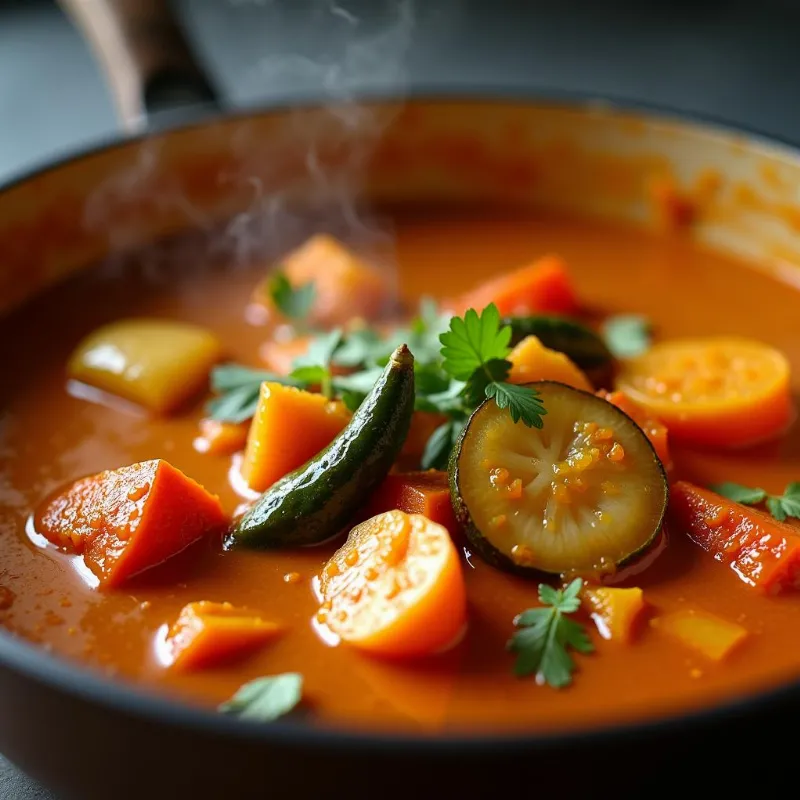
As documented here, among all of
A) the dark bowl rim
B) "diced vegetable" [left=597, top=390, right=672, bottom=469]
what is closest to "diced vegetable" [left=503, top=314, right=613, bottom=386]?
"diced vegetable" [left=597, top=390, right=672, bottom=469]

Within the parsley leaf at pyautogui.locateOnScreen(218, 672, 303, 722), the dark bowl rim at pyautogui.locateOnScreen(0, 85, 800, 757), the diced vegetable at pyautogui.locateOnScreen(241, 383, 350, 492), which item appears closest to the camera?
the dark bowl rim at pyautogui.locateOnScreen(0, 85, 800, 757)

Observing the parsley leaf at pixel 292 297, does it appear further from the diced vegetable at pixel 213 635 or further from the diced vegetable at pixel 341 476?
the diced vegetable at pixel 213 635

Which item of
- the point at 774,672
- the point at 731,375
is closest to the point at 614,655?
the point at 774,672

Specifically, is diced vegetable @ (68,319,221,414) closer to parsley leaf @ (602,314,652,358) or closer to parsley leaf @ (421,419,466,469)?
parsley leaf @ (421,419,466,469)

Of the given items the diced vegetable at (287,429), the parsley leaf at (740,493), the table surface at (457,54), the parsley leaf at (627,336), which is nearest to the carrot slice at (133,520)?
the diced vegetable at (287,429)

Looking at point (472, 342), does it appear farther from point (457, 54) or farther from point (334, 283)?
point (457, 54)
